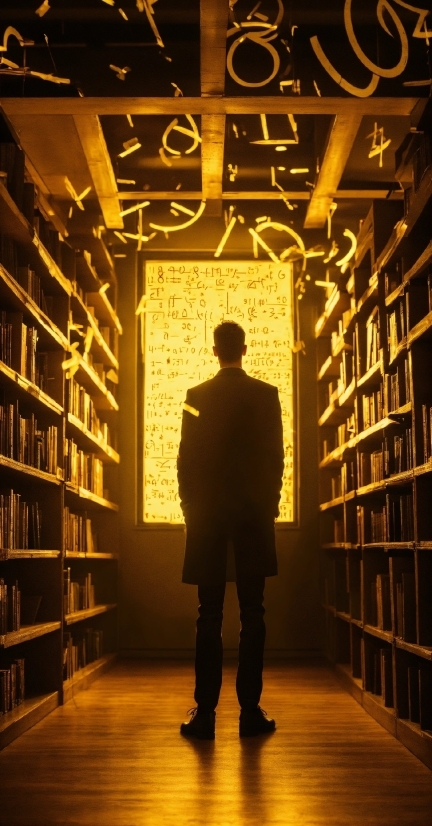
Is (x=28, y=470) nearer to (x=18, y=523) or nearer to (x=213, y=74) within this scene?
(x=18, y=523)

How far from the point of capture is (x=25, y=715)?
13.3ft

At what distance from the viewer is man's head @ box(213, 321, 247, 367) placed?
13.3ft

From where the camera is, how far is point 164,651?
718 cm

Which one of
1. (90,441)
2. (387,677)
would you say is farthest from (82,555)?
(387,677)

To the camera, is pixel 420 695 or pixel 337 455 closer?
pixel 420 695

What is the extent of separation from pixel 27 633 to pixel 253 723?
1.04 meters

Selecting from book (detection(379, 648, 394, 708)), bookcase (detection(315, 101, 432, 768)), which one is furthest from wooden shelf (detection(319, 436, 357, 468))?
book (detection(379, 648, 394, 708))

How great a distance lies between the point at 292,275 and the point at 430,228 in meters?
3.68

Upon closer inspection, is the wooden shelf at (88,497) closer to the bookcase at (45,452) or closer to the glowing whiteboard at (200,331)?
the bookcase at (45,452)

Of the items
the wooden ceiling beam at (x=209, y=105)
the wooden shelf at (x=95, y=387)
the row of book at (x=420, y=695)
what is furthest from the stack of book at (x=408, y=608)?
the wooden shelf at (x=95, y=387)

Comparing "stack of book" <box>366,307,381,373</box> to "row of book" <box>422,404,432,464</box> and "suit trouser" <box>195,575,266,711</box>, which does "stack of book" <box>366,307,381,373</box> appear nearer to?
"row of book" <box>422,404,432,464</box>

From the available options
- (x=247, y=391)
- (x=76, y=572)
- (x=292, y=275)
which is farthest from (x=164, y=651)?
(x=247, y=391)

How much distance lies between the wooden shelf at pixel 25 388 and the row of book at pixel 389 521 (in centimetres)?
167

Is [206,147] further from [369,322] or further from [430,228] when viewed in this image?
[430,228]
